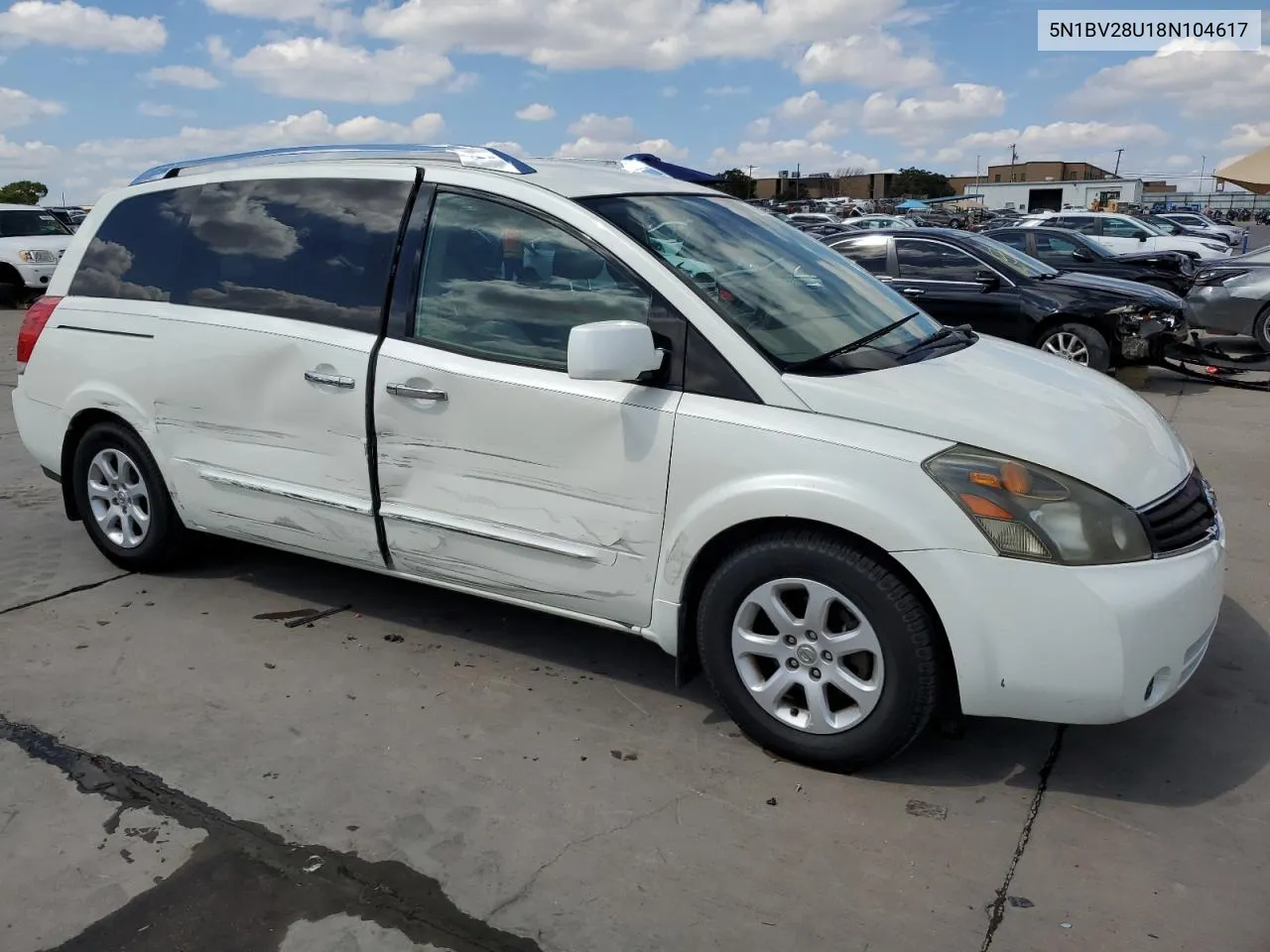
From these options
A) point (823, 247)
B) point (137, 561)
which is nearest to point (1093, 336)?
point (823, 247)

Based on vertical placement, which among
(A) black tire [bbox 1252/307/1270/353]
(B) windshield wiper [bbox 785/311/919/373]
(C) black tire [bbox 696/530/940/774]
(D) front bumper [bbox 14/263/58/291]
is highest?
(D) front bumper [bbox 14/263/58/291]

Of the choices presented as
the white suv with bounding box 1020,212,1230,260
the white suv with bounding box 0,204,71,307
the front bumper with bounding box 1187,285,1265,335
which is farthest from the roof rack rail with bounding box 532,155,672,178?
the white suv with bounding box 1020,212,1230,260

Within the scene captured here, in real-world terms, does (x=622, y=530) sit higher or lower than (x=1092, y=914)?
higher

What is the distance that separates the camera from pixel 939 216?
3978 centimetres

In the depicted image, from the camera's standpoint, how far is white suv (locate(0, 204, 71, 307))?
17.6 m

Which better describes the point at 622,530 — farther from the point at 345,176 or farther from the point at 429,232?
the point at 345,176

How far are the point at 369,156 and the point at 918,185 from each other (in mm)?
97926

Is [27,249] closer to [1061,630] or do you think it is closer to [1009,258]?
[1009,258]

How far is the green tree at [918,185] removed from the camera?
93.6 metres

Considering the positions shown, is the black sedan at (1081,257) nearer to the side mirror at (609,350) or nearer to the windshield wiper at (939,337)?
the windshield wiper at (939,337)

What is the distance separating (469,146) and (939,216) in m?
38.7

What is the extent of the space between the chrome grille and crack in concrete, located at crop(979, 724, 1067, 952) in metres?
0.79

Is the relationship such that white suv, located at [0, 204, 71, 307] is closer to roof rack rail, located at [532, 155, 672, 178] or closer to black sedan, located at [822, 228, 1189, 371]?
black sedan, located at [822, 228, 1189, 371]

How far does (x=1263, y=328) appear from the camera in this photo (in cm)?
1229
